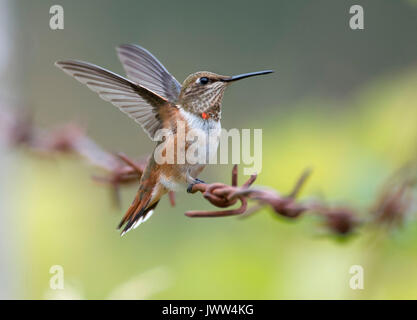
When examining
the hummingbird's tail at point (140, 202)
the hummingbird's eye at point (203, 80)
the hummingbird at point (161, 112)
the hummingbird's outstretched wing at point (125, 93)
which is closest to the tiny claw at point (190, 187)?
the hummingbird at point (161, 112)

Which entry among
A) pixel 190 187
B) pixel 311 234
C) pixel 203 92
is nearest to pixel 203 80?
pixel 203 92

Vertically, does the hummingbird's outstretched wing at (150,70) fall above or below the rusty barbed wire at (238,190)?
above

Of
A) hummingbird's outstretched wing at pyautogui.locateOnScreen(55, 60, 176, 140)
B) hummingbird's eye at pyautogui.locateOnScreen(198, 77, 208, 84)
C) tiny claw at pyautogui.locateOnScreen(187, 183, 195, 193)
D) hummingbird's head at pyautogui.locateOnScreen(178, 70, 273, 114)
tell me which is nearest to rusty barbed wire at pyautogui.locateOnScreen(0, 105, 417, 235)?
tiny claw at pyautogui.locateOnScreen(187, 183, 195, 193)

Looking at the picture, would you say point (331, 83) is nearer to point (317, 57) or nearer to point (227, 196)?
point (317, 57)

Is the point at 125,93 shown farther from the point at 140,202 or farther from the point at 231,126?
the point at 231,126

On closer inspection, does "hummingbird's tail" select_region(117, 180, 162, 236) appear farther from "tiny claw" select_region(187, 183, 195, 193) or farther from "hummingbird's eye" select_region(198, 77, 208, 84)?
"hummingbird's eye" select_region(198, 77, 208, 84)

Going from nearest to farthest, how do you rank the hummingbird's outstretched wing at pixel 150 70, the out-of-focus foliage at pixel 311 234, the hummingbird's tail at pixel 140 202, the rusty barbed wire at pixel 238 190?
the rusty barbed wire at pixel 238 190 < the hummingbird's tail at pixel 140 202 < the hummingbird's outstretched wing at pixel 150 70 < the out-of-focus foliage at pixel 311 234

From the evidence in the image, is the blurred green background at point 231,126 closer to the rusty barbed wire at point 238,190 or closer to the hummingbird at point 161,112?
the rusty barbed wire at point 238,190
